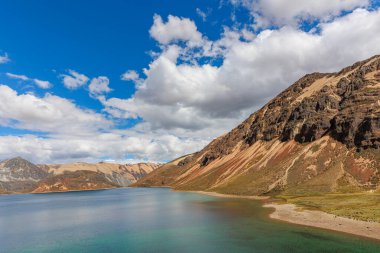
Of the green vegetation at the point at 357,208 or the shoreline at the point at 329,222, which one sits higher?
the green vegetation at the point at 357,208

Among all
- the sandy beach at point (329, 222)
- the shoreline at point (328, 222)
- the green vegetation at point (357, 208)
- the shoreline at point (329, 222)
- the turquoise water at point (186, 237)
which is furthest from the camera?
the green vegetation at point (357, 208)

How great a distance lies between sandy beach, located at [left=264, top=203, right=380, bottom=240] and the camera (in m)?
70.2

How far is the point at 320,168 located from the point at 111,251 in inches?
5840

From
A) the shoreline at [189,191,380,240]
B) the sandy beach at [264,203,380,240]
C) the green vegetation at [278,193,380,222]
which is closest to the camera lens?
the shoreline at [189,191,380,240]

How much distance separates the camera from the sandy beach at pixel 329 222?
2766 inches

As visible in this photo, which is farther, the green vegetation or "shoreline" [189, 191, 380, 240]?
the green vegetation

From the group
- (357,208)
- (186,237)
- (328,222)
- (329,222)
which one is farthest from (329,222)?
(186,237)

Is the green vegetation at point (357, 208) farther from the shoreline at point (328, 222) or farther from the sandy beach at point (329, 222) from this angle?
the sandy beach at point (329, 222)

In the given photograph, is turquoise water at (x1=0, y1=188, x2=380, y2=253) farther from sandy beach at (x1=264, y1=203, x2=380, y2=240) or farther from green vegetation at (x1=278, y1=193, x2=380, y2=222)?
green vegetation at (x1=278, y1=193, x2=380, y2=222)

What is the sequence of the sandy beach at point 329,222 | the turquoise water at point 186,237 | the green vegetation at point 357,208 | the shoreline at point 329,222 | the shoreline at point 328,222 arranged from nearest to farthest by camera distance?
the turquoise water at point 186,237 → the shoreline at point 329,222 → the shoreline at point 328,222 → the sandy beach at point 329,222 → the green vegetation at point 357,208

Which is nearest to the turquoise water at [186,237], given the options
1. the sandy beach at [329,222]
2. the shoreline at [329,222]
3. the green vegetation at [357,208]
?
the shoreline at [329,222]

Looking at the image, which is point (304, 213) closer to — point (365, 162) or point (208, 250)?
point (208, 250)

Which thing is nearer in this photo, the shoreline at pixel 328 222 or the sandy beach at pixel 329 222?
the shoreline at pixel 328 222

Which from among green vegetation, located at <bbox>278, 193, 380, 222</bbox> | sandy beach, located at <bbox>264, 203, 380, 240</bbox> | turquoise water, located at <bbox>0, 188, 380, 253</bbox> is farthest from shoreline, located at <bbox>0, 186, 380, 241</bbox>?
turquoise water, located at <bbox>0, 188, 380, 253</bbox>
